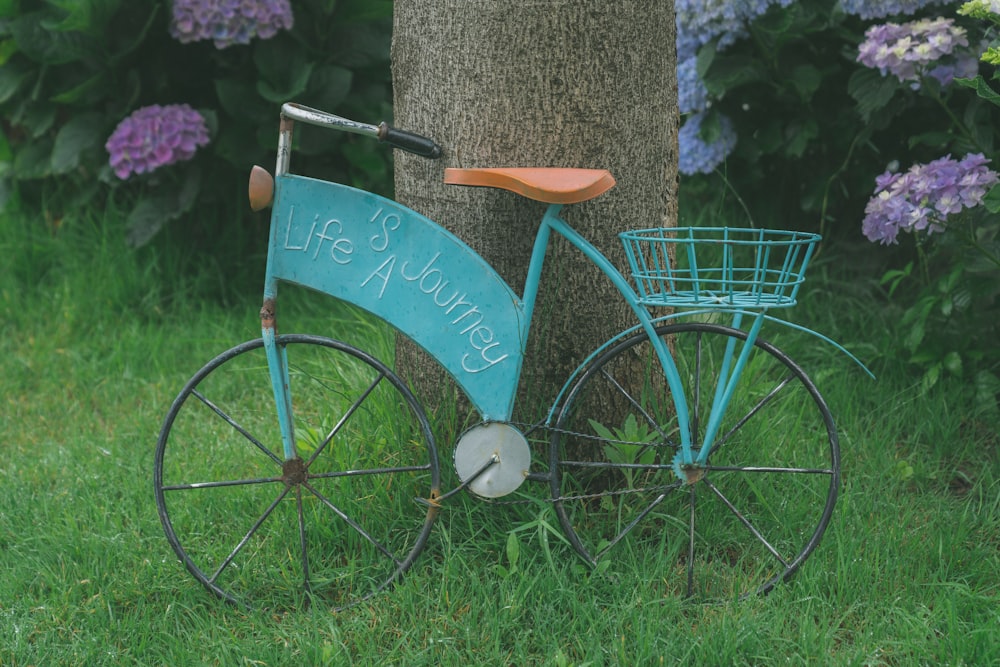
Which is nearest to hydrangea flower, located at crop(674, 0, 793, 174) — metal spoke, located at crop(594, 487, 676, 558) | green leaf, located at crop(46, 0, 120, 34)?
metal spoke, located at crop(594, 487, 676, 558)

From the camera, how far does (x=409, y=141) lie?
232cm

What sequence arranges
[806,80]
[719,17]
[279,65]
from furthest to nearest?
[279,65] → [806,80] → [719,17]

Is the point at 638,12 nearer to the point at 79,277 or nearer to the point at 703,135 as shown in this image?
the point at 703,135

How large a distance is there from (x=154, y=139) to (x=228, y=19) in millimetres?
533

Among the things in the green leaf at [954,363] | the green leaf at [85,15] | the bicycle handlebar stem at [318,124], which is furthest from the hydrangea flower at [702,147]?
the green leaf at [85,15]

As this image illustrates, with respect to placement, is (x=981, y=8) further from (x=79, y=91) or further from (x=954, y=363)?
(x=79, y=91)

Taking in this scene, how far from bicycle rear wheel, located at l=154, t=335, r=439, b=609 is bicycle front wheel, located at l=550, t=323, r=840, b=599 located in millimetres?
400

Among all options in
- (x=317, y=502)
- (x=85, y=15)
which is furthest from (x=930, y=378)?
(x=85, y=15)

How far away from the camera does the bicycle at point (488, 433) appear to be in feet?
7.43

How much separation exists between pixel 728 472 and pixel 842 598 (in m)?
0.43

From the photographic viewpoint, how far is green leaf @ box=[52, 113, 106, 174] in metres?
4.09

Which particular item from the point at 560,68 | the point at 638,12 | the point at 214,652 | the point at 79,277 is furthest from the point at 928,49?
the point at 79,277

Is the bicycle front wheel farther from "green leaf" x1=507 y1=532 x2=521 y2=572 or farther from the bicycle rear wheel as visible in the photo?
the bicycle rear wheel

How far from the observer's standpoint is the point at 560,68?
2.39 metres
